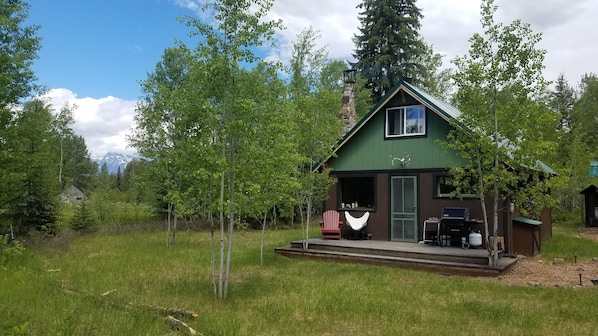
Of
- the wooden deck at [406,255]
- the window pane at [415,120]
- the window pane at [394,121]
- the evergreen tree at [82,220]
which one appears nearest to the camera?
the wooden deck at [406,255]

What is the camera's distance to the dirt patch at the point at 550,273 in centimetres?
875

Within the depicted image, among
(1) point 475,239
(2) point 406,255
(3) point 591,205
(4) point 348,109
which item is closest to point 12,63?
(2) point 406,255

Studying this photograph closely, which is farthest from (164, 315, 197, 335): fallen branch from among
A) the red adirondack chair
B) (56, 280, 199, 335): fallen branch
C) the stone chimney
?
the stone chimney

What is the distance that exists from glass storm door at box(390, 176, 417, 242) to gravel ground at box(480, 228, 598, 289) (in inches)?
A: 122

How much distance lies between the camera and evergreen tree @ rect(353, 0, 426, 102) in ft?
92.1

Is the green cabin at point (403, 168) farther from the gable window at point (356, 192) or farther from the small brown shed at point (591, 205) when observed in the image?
the small brown shed at point (591, 205)

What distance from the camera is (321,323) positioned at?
6.05 meters

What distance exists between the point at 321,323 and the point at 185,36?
556 cm

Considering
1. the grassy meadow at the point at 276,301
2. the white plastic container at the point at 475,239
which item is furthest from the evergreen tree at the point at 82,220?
the white plastic container at the point at 475,239

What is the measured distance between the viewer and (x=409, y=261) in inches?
A: 408

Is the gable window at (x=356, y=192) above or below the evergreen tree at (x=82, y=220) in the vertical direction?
above

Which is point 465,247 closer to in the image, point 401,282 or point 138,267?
point 401,282

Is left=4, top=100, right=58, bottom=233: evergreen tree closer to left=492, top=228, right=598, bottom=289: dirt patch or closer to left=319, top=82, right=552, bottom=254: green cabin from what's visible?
left=319, top=82, right=552, bottom=254: green cabin

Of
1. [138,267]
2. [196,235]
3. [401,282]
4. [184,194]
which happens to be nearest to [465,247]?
[401,282]
